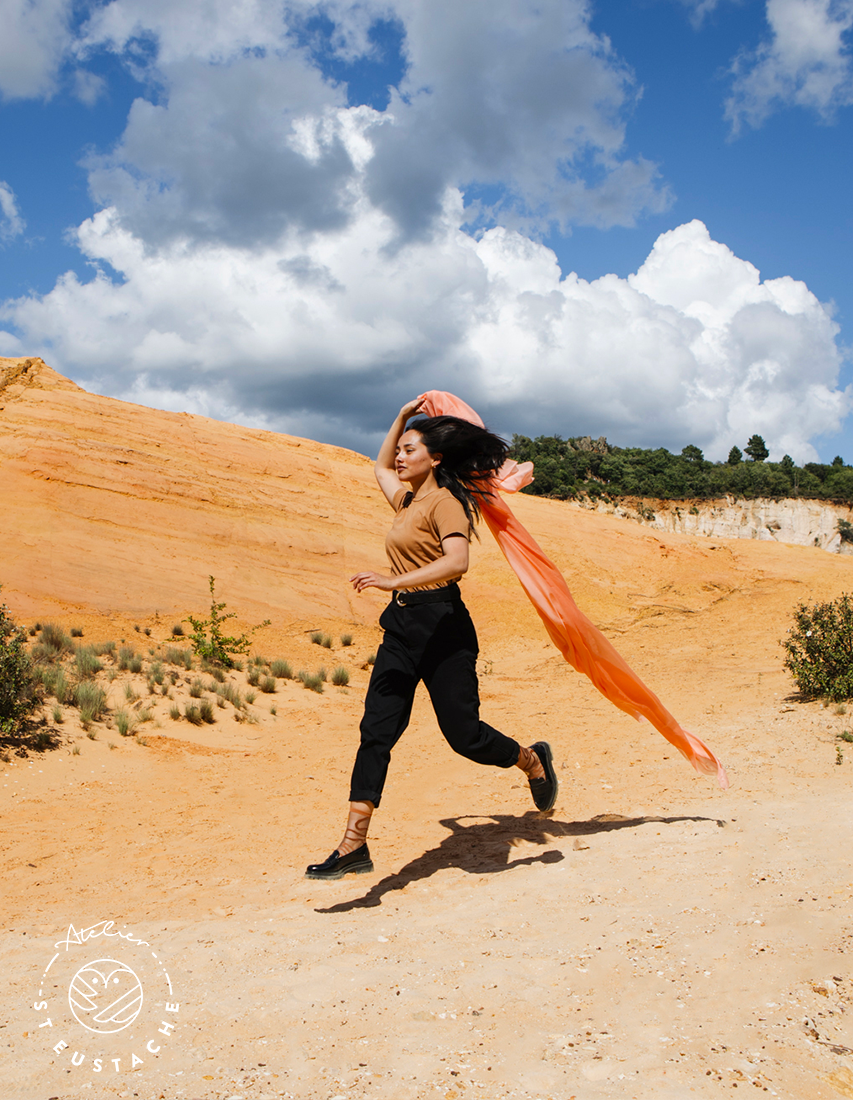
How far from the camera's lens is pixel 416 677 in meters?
3.94

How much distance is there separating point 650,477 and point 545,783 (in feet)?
111

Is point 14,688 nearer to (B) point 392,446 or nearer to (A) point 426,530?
(B) point 392,446

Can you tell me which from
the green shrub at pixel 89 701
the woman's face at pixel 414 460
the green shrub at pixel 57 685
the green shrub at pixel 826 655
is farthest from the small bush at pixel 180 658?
the green shrub at pixel 826 655

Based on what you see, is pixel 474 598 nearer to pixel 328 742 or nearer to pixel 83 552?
pixel 83 552

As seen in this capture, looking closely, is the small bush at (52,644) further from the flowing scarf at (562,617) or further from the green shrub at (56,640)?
the flowing scarf at (562,617)

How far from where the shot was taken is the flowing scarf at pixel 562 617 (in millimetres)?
4414

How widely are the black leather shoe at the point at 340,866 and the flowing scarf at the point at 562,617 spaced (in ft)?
5.13

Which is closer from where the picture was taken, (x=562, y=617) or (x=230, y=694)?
(x=562, y=617)

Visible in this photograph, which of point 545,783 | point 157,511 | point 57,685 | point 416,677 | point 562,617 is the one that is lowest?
point 57,685

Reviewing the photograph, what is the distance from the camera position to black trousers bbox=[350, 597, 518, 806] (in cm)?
383

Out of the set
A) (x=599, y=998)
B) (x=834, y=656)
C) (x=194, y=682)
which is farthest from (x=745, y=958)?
(x=194, y=682)

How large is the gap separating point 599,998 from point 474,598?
14.8 metres

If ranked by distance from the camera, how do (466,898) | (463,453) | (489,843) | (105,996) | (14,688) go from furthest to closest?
(14,688) < (489,843) < (463,453) < (466,898) < (105,996)

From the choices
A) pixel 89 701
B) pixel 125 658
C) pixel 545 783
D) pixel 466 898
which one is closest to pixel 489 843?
pixel 545 783
